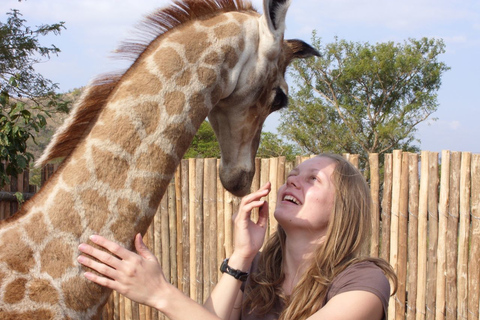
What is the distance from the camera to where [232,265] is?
2.54m

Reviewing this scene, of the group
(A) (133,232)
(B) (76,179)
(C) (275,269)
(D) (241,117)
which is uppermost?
(D) (241,117)

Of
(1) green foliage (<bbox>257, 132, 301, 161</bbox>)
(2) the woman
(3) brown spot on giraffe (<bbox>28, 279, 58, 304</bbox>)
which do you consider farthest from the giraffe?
(1) green foliage (<bbox>257, 132, 301, 161</bbox>)

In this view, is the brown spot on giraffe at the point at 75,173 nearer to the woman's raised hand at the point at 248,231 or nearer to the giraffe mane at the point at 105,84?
the giraffe mane at the point at 105,84

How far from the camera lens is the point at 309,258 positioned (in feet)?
8.51

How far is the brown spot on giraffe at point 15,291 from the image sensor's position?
1.96 metres

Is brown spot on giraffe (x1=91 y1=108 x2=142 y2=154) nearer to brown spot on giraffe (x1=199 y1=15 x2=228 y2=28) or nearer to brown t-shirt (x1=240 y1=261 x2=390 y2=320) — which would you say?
brown spot on giraffe (x1=199 y1=15 x2=228 y2=28)

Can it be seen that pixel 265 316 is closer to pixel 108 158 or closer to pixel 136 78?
pixel 108 158

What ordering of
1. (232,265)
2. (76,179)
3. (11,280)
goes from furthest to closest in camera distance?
(232,265)
(76,179)
(11,280)

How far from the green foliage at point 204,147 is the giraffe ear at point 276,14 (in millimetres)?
11471

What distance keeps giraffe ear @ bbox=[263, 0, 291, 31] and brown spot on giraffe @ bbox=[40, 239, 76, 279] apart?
4.78 feet

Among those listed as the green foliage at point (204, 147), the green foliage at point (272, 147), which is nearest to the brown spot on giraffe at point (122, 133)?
the green foliage at point (204, 147)

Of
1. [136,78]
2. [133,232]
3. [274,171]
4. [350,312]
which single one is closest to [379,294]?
[350,312]

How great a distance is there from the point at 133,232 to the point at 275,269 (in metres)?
0.91

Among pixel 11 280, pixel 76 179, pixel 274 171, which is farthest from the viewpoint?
pixel 274 171
